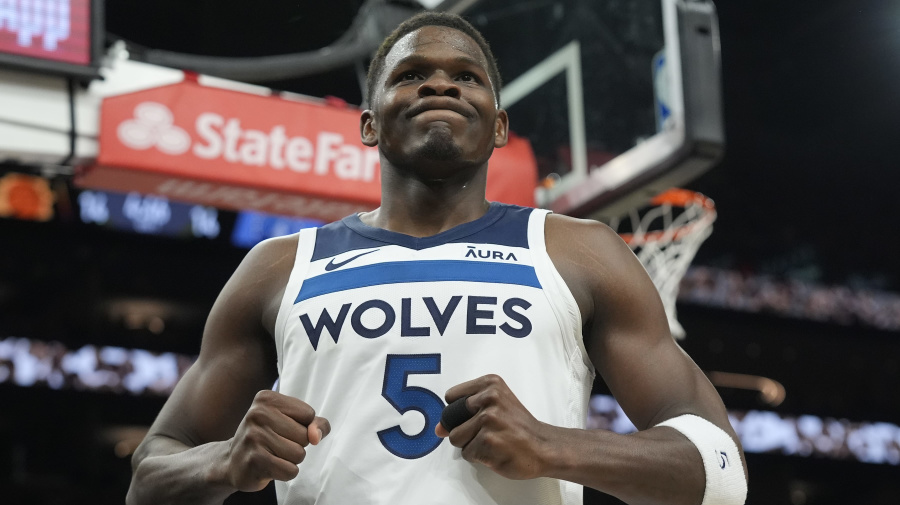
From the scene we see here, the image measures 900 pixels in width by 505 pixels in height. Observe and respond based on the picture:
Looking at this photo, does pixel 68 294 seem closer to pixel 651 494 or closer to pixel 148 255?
pixel 148 255

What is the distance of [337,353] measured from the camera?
1806 mm

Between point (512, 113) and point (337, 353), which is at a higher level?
point (512, 113)

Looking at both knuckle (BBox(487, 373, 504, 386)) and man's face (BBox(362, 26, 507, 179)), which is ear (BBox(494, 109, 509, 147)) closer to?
man's face (BBox(362, 26, 507, 179))

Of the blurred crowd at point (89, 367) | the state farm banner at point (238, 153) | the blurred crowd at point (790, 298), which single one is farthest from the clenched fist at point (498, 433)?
the blurred crowd at point (790, 298)

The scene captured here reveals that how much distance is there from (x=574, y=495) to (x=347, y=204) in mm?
2737

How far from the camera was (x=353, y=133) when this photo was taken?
4.39 metres

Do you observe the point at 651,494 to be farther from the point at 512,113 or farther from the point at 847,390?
the point at 847,390

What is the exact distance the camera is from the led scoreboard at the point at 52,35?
3.82m

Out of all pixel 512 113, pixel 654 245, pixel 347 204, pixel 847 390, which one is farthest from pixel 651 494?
pixel 847 390

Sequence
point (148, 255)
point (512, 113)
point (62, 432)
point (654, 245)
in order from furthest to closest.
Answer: point (148, 255) < point (62, 432) < point (654, 245) < point (512, 113)

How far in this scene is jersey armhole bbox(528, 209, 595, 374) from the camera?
5.96ft

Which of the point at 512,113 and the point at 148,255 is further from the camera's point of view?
the point at 148,255

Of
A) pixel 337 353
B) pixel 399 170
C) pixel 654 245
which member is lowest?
pixel 337 353

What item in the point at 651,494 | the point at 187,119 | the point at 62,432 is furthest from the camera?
the point at 62,432
